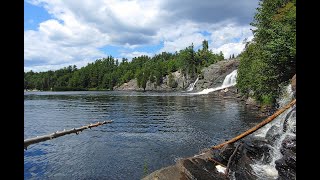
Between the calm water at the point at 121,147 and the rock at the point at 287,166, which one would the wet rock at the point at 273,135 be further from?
the calm water at the point at 121,147

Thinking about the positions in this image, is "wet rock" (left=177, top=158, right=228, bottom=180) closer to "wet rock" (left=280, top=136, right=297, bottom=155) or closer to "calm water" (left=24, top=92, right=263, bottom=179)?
"calm water" (left=24, top=92, right=263, bottom=179)

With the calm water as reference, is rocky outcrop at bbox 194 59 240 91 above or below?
above

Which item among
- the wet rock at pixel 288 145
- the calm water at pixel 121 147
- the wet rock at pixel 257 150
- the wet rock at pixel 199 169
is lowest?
the calm water at pixel 121 147

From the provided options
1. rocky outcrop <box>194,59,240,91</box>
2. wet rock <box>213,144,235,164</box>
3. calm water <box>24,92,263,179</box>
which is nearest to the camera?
wet rock <box>213,144,235,164</box>

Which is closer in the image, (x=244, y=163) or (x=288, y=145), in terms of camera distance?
(x=244, y=163)

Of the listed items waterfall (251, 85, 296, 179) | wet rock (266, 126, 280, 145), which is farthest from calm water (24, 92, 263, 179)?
waterfall (251, 85, 296, 179)

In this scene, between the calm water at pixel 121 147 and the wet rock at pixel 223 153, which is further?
the calm water at pixel 121 147

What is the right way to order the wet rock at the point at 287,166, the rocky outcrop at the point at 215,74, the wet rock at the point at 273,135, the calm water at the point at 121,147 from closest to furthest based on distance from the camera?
the wet rock at the point at 287,166 < the wet rock at the point at 273,135 < the calm water at the point at 121,147 < the rocky outcrop at the point at 215,74

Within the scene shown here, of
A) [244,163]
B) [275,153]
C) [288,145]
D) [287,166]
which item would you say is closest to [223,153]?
[244,163]

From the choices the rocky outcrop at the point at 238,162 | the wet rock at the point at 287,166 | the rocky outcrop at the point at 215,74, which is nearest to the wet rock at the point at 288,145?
the rocky outcrop at the point at 238,162

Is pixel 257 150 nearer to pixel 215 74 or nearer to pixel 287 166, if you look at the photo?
pixel 287 166
